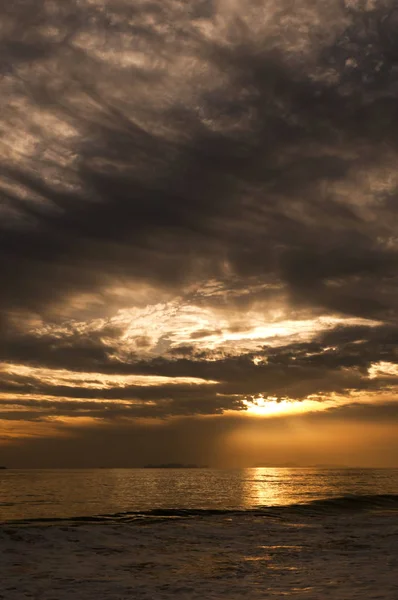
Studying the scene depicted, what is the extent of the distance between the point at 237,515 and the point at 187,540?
14.5 metres

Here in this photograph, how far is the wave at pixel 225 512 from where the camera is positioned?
37750mm

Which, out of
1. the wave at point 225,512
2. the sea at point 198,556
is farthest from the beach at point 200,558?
the wave at point 225,512

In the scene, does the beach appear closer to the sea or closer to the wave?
the sea

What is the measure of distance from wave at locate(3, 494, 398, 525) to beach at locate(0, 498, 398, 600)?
A: 2.44 feet

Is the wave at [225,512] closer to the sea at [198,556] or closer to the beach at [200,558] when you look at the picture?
the sea at [198,556]

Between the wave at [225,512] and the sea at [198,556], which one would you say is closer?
the sea at [198,556]

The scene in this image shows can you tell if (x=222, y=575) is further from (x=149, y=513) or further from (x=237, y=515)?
(x=149, y=513)

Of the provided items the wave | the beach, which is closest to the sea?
the beach

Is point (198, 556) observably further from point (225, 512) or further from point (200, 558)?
point (225, 512)

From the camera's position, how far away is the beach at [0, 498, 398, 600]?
1558 centimetres

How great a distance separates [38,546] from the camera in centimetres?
2553

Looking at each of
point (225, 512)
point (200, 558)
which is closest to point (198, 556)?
point (200, 558)

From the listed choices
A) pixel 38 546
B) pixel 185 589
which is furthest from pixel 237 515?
pixel 185 589

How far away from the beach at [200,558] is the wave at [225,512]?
744 mm
